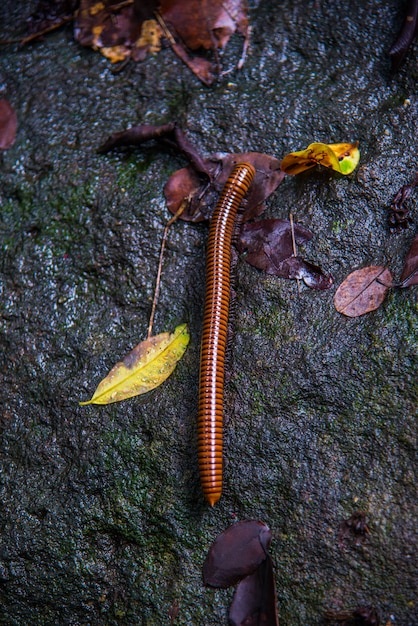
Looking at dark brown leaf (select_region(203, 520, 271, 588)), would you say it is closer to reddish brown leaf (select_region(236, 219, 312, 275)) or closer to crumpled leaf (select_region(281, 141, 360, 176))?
reddish brown leaf (select_region(236, 219, 312, 275))

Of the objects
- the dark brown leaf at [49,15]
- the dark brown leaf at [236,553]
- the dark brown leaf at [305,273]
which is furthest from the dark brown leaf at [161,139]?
the dark brown leaf at [236,553]

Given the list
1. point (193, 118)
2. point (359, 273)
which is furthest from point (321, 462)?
point (193, 118)

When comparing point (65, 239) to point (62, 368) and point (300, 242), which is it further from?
point (300, 242)

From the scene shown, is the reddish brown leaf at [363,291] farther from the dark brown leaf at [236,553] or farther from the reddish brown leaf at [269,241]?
the dark brown leaf at [236,553]

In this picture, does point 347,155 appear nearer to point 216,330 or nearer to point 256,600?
point 216,330

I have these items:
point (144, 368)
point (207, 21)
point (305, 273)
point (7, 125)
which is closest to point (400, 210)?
point (305, 273)
